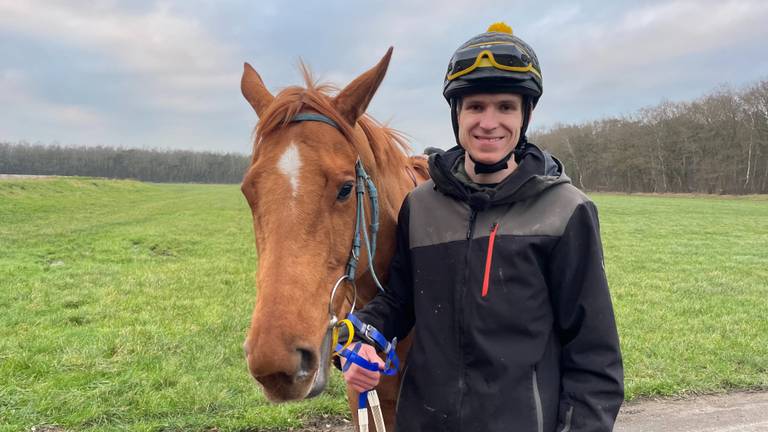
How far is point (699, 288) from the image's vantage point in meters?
10.7

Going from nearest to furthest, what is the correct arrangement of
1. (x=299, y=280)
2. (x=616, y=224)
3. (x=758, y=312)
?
(x=299, y=280) < (x=758, y=312) < (x=616, y=224)

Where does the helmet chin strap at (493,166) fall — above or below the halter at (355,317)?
above

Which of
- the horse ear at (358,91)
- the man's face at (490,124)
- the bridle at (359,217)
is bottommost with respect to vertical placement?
the bridle at (359,217)

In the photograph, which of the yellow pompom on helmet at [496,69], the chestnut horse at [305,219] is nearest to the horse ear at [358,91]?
the chestnut horse at [305,219]

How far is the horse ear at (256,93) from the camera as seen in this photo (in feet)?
8.73

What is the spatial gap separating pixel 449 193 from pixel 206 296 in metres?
8.67

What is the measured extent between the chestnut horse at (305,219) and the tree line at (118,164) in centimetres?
9865

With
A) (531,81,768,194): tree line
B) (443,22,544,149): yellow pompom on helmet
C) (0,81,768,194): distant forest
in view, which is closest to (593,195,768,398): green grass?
(443,22,544,149): yellow pompom on helmet

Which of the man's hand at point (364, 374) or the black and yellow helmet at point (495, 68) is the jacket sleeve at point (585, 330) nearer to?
the black and yellow helmet at point (495, 68)

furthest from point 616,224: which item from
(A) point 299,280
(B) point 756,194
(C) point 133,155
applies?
(C) point 133,155

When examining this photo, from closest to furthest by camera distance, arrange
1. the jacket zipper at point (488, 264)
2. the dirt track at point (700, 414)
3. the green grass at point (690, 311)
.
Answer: the jacket zipper at point (488, 264)
the dirt track at point (700, 414)
the green grass at point (690, 311)

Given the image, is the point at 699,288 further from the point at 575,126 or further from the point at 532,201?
the point at 575,126

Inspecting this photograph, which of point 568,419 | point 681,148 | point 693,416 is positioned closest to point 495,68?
point 568,419

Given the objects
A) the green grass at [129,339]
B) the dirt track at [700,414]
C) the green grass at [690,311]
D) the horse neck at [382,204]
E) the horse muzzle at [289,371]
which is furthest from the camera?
the green grass at [690,311]
